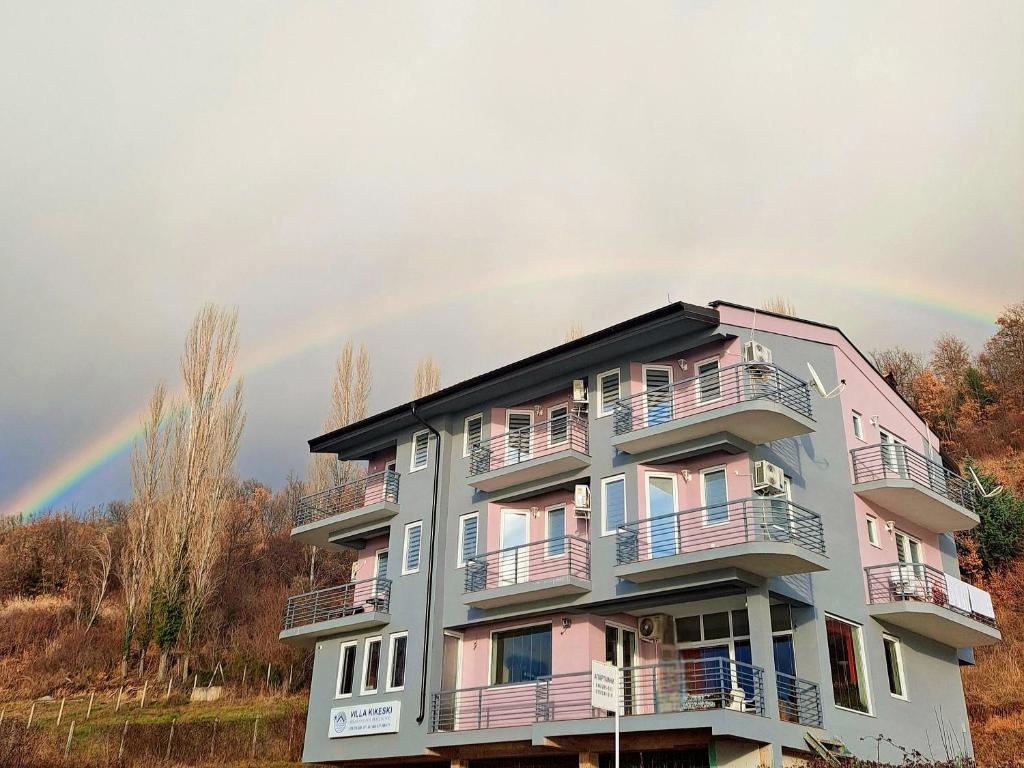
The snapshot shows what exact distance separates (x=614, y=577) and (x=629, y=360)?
5.67 meters

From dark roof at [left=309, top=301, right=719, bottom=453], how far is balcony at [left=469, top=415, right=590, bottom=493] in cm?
166

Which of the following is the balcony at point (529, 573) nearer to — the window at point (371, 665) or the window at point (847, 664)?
the window at point (371, 665)

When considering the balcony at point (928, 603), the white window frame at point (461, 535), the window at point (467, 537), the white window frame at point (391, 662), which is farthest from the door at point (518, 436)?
the balcony at point (928, 603)

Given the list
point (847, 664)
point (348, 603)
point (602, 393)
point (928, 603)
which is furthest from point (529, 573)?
point (928, 603)

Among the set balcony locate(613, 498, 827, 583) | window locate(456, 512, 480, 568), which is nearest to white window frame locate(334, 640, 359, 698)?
window locate(456, 512, 480, 568)

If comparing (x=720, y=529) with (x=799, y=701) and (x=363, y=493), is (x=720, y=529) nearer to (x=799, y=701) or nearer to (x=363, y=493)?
(x=799, y=701)

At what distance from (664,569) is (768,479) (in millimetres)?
3058

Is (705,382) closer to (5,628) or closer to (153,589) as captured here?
(153,589)

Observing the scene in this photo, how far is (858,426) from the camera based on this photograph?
82.7 ft

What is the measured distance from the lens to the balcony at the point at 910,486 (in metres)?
23.6

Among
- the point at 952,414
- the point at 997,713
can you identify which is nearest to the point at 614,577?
the point at 997,713

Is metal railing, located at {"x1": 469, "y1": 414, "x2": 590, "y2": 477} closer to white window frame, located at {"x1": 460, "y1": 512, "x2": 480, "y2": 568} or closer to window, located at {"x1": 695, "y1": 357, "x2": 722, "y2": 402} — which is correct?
white window frame, located at {"x1": 460, "y1": 512, "x2": 480, "y2": 568}

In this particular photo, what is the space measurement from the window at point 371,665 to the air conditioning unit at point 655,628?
8003mm

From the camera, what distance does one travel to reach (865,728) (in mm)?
20453
